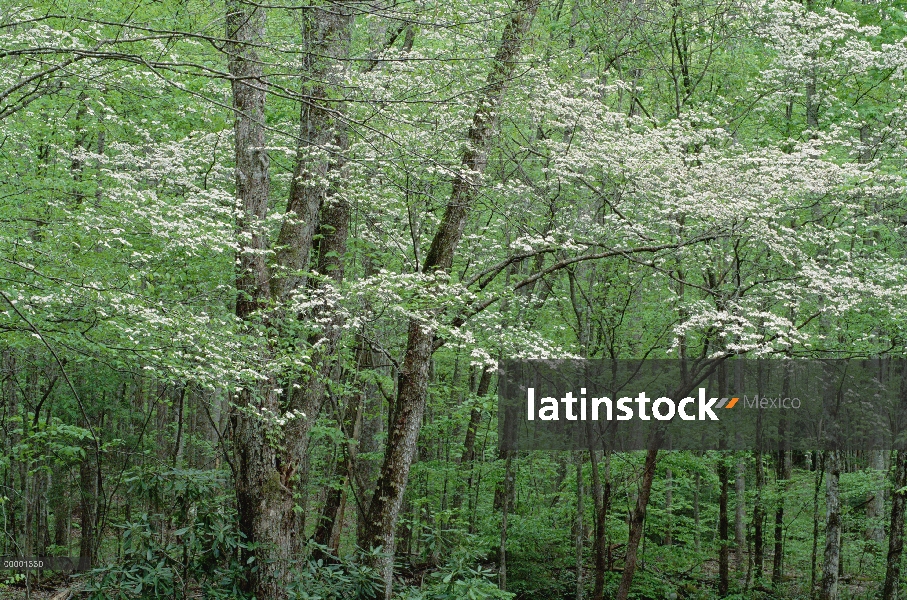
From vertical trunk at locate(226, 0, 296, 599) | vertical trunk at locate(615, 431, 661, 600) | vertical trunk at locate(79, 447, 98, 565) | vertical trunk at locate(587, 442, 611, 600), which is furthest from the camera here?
vertical trunk at locate(79, 447, 98, 565)

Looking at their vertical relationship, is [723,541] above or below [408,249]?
below

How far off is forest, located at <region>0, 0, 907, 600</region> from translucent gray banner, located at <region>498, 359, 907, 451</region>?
0.35 meters

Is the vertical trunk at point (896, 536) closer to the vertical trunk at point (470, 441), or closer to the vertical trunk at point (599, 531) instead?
the vertical trunk at point (599, 531)

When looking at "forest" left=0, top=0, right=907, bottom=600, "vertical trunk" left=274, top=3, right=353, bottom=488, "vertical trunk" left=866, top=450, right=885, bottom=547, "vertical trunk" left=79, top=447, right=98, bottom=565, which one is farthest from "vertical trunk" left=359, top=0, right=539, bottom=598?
"vertical trunk" left=866, top=450, right=885, bottom=547

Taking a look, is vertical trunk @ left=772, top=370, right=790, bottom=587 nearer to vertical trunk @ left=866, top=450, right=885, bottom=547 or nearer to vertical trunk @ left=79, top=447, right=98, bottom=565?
vertical trunk @ left=866, top=450, right=885, bottom=547

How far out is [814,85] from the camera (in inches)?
445

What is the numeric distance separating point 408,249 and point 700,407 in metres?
5.09

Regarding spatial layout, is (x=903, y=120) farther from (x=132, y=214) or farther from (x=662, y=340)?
(x=132, y=214)

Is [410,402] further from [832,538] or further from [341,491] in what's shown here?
[832,538]

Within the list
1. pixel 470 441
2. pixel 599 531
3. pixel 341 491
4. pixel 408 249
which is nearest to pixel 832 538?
pixel 599 531

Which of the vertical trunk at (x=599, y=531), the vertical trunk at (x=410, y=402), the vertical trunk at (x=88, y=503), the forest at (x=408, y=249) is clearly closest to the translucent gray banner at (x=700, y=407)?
the forest at (x=408, y=249)

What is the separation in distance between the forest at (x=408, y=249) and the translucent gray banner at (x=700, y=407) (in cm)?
35

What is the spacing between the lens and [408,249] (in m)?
10.9

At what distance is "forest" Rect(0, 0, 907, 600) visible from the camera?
5953 millimetres
